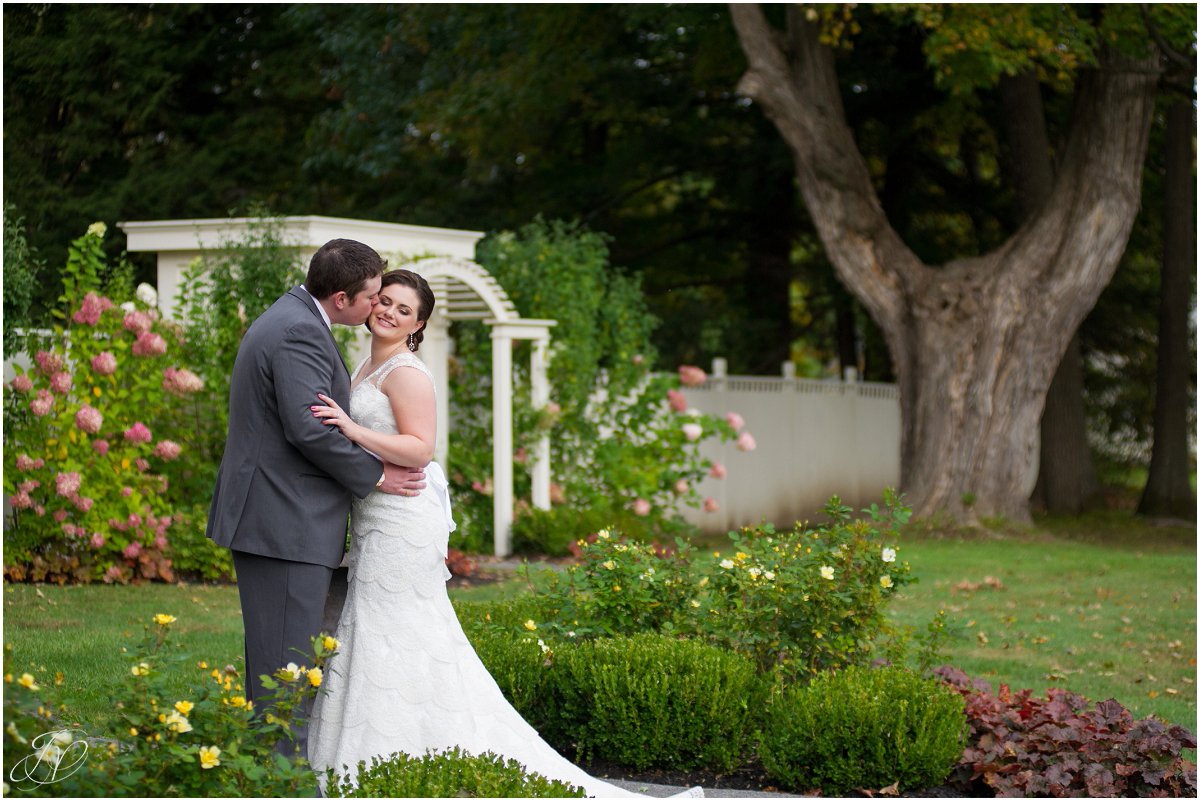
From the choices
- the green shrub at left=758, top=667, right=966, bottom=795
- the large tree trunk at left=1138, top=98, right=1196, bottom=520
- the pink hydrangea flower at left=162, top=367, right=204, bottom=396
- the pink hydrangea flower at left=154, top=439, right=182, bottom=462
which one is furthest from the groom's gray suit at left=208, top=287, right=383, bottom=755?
the large tree trunk at left=1138, top=98, right=1196, bottom=520

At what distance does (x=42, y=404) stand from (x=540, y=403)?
15.9ft

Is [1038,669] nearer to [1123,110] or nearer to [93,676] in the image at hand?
[93,676]

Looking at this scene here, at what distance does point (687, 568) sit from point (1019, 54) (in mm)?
10249

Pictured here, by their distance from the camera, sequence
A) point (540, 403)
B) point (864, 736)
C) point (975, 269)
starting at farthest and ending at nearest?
point (975, 269), point (540, 403), point (864, 736)

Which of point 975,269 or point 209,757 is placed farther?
point 975,269

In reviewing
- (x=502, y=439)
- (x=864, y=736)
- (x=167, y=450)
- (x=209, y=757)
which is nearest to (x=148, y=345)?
(x=167, y=450)

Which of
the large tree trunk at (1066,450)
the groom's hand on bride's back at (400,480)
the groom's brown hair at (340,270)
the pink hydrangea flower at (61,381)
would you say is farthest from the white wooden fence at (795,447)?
the groom's brown hair at (340,270)

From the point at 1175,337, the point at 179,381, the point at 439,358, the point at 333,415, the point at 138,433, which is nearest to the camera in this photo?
the point at 333,415

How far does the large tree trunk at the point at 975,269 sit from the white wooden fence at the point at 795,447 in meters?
2.04

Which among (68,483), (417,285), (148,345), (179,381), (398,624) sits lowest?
(398,624)

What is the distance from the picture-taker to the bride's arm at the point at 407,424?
4.30 metres

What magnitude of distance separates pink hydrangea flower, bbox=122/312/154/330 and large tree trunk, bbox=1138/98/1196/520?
48.7 ft

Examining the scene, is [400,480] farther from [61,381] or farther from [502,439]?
[502,439]

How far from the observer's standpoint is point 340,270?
14.1ft
